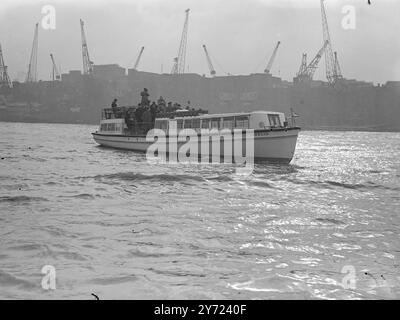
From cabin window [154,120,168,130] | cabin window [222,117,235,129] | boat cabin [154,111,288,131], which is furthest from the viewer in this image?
cabin window [154,120,168,130]

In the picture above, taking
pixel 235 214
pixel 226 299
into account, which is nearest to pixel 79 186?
pixel 235 214

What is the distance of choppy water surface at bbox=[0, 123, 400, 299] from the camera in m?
6.79

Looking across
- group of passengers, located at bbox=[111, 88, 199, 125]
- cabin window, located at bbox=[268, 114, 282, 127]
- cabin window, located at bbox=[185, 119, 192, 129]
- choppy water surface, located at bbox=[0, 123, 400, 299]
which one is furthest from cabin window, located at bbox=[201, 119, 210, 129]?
choppy water surface, located at bbox=[0, 123, 400, 299]

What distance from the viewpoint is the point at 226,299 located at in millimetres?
6270

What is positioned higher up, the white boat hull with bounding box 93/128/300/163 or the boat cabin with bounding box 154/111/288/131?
the boat cabin with bounding box 154/111/288/131

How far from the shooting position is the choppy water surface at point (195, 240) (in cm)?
679

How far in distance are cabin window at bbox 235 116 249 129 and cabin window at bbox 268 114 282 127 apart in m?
1.70

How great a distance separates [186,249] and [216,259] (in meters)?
0.92

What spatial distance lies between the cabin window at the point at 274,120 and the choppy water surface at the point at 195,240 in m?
11.3

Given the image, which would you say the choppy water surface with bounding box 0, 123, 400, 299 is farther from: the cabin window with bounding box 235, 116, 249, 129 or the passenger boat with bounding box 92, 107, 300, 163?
the cabin window with bounding box 235, 116, 249, 129

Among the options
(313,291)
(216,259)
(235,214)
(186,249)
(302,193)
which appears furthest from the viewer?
(302,193)

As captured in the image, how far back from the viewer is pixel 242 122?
30.2m

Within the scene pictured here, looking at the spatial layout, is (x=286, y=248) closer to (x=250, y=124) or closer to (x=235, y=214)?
(x=235, y=214)

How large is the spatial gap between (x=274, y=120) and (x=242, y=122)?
7.90ft
